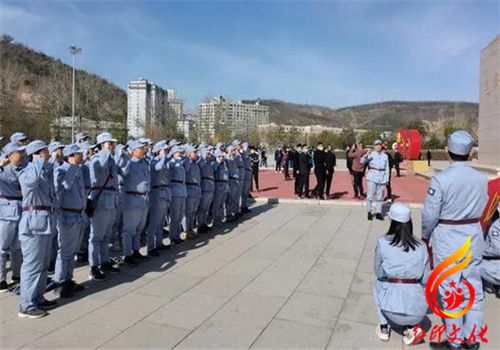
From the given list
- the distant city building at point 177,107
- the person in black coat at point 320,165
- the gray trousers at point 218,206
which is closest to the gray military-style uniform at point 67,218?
the gray trousers at point 218,206

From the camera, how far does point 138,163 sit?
21.2 ft

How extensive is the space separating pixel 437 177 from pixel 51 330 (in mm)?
3982

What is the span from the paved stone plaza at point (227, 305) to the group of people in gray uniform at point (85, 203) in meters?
0.37

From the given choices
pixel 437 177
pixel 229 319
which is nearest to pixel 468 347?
pixel 437 177

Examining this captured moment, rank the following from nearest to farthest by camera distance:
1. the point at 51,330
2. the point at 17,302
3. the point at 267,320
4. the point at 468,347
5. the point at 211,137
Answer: the point at 468,347, the point at 51,330, the point at 267,320, the point at 17,302, the point at 211,137

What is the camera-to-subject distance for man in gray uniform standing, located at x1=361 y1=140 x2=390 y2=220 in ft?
33.9

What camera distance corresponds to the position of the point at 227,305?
4.89m

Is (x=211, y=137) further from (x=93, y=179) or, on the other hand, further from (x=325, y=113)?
(x=325, y=113)

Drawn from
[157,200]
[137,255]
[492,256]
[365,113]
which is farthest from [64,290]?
[365,113]

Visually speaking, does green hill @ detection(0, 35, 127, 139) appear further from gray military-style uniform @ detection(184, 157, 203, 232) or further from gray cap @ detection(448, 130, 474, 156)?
gray cap @ detection(448, 130, 474, 156)

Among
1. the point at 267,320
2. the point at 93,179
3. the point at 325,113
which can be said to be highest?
the point at 325,113

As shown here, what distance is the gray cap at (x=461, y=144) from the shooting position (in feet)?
12.9

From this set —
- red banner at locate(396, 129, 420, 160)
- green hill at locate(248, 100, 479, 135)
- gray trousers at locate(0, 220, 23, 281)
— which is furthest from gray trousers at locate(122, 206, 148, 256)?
green hill at locate(248, 100, 479, 135)

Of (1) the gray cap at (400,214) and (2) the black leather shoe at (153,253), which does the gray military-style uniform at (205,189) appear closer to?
(2) the black leather shoe at (153,253)
